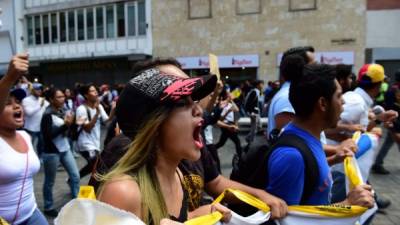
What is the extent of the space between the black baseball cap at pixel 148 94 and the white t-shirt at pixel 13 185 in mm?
1805

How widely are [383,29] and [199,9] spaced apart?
10578 mm

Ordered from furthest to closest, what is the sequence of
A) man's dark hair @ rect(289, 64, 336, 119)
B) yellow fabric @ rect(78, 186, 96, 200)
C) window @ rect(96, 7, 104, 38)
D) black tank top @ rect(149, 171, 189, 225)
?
window @ rect(96, 7, 104, 38) → man's dark hair @ rect(289, 64, 336, 119) → black tank top @ rect(149, 171, 189, 225) → yellow fabric @ rect(78, 186, 96, 200)

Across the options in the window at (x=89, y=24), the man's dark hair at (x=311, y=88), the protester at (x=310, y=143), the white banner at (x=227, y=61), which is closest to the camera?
the protester at (x=310, y=143)

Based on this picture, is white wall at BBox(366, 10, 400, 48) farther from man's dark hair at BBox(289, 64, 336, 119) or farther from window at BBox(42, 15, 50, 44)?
man's dark hair at BBox(289, 64, 336, 119)

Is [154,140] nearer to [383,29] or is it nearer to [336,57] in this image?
[336,57]

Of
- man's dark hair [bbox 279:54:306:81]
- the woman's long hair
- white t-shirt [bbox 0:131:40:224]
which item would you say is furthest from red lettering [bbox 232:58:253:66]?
the woman's long hair

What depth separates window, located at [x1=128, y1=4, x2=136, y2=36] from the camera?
27.9 metres

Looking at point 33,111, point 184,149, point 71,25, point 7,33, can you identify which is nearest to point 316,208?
point 184,149

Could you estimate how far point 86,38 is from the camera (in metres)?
29.5

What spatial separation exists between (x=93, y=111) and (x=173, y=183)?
526 centimetres

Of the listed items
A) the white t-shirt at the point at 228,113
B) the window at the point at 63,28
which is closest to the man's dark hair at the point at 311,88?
the white t-shirt at the point at 228,113

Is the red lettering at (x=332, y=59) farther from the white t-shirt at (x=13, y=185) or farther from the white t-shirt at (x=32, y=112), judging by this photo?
the white t-shirt at (x=13, y=185)

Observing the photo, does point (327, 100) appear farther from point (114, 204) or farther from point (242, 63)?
point (242, 63)

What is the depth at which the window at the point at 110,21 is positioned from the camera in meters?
28.4
